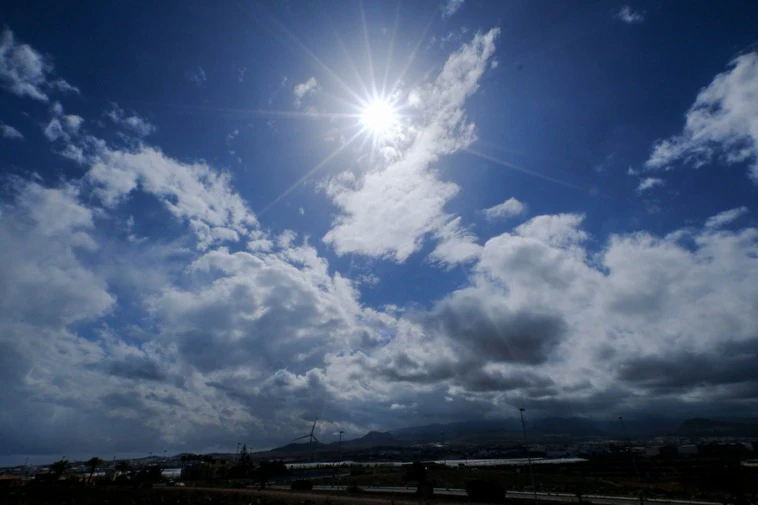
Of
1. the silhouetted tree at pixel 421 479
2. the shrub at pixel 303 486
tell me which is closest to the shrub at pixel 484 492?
the silhouetted tree at pixel 421 479

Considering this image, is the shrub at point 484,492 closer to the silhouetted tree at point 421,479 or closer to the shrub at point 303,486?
the silhouetted tree at point 421,479

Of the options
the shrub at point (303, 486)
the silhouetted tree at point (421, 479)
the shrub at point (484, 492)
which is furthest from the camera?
the shrub at point (303, 486)

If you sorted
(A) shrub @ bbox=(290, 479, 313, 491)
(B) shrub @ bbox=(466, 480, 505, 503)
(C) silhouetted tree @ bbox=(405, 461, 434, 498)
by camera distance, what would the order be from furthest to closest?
(A) shrub @ bbox=(290, 479, 313, 491) → (C) silhouetted tree @ bbox=(405, 461, 434, 498) → (B) shrub @ bbox=(466, 480, 505, 503)

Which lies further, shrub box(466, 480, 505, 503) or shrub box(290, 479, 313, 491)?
shrub box(290, 479, 313, 491)

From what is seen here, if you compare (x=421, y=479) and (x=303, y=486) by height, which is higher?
(x=421, y=479)

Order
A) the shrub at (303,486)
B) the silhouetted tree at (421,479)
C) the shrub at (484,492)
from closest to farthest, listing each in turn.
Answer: the shrub at (484,492), the silhouetted tree at (421,479), the shrub at (303,486)

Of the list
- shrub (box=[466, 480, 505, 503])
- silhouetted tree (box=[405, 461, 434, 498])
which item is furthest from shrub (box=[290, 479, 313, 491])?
shrub (box=[466, 480, 505, 503])

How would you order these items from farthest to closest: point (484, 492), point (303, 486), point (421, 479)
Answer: point (303, 486), point (421, 479), point (484, 492)

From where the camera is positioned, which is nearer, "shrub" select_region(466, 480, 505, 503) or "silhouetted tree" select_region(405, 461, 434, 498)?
"shrub" select_region(466, 480, 505, 503)

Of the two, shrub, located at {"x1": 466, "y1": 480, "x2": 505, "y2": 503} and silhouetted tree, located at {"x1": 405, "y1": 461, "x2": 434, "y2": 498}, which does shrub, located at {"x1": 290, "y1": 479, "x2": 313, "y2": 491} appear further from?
shrub, located at {"x1": 466, "y1": 480, "x2": 505, "y2": 503}

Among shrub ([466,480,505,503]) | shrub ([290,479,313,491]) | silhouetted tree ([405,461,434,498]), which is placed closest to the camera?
shrub ([466,480,505,503])

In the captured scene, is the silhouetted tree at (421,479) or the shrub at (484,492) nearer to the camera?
the shrub at (484,492)

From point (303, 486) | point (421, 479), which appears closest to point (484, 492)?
point (421, 479)

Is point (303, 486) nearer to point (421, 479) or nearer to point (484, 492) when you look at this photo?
point (421, 479)
